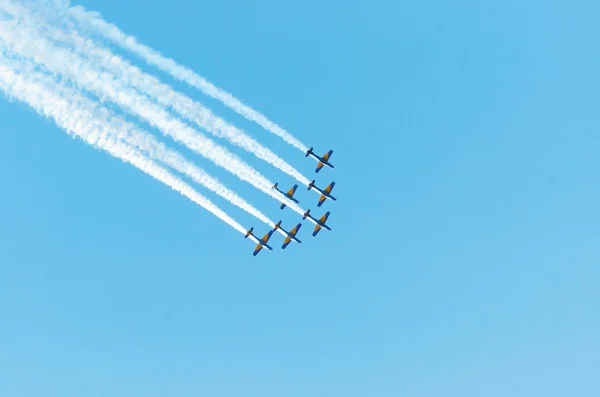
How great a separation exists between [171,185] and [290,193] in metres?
14.5

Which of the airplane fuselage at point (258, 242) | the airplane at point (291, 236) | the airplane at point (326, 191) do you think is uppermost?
the airplane at point (326, 191)

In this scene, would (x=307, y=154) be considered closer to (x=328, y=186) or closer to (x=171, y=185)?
(x=328, y=186)

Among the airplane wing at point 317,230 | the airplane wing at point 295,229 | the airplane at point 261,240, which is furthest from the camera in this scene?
the airplane wing at point 317,230

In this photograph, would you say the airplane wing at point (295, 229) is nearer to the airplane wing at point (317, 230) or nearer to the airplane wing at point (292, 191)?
the airplane wing at point (317, 230)

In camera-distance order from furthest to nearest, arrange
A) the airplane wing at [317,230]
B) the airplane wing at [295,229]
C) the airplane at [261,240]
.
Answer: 1. the airplane wing at [317,230]
2. the airplane wing at [295,229]
3. the airplane at [261,240]

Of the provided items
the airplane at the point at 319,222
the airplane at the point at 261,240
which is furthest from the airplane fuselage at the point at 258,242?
the airplane at the point at 319,222

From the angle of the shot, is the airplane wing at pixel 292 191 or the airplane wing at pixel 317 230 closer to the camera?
the airplane wing at pixel 292 191

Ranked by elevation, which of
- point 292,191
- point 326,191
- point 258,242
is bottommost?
point 258,242

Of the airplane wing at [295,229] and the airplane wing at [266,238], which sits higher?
the airplane wing at [295,229]

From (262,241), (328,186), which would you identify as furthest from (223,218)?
(328,186)

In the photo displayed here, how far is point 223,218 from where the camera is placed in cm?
4503

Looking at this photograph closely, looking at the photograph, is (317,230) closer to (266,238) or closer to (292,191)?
(292,191)

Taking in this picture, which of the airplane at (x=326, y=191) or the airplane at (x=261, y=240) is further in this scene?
the airplane at (x=326, y=191)

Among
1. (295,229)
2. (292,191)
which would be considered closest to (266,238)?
(295,229)
